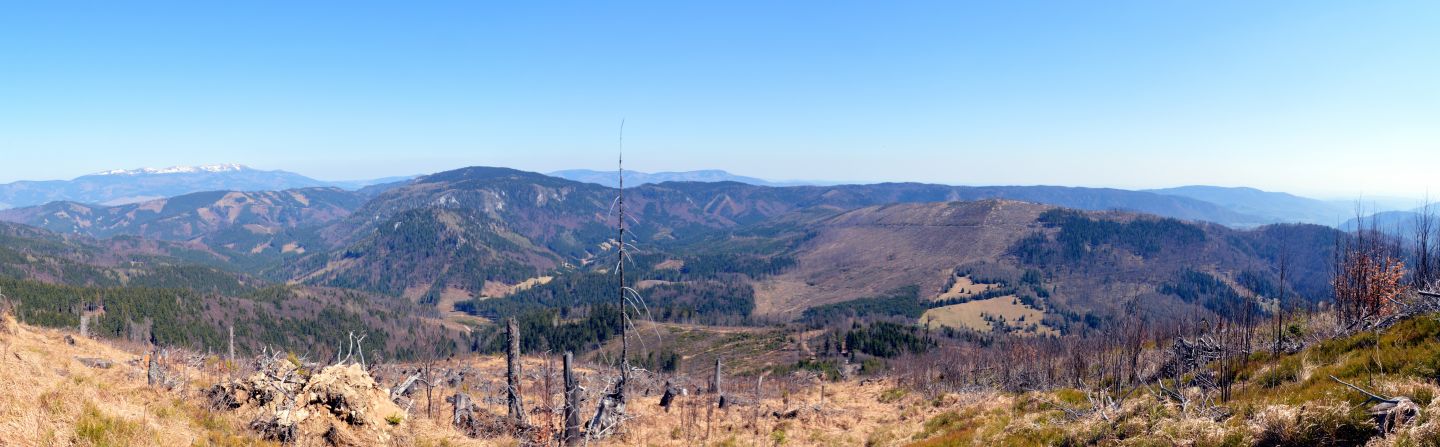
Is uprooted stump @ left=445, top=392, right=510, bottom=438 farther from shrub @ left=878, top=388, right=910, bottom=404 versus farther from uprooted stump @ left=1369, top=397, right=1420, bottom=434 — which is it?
shrub @ left=878, top=388, right=910, bottom=404

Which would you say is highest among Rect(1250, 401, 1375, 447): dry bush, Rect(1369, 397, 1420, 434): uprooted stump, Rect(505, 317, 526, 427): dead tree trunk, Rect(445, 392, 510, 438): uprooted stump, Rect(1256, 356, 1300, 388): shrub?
Rect(1369, 397, 1420, 434): uprooted stump

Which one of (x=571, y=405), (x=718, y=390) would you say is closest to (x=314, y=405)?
(x=571, y=405)

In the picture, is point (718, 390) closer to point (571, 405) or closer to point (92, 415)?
point (571, 405)

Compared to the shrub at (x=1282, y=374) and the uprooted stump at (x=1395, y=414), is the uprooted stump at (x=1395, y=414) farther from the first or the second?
the shrub at (x=1282, y=374)

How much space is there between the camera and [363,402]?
16109 millimetres

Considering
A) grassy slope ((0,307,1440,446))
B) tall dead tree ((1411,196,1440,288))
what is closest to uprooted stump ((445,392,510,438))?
grassy slope ((0,307,1440,446))

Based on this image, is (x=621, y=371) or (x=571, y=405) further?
(x=621, y=371)

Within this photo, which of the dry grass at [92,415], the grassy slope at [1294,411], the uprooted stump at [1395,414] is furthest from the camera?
the dry grass at [92,415]

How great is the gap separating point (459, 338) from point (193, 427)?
644 feet

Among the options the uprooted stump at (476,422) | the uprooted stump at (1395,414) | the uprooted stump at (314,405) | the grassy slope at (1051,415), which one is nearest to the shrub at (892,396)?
the grassy slope at (1051,415)

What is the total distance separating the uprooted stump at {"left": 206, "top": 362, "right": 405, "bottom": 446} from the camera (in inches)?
594

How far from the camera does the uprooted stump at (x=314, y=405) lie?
15.1 meters

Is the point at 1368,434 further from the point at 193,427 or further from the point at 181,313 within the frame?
the point at 181,313

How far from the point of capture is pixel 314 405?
15.6m
